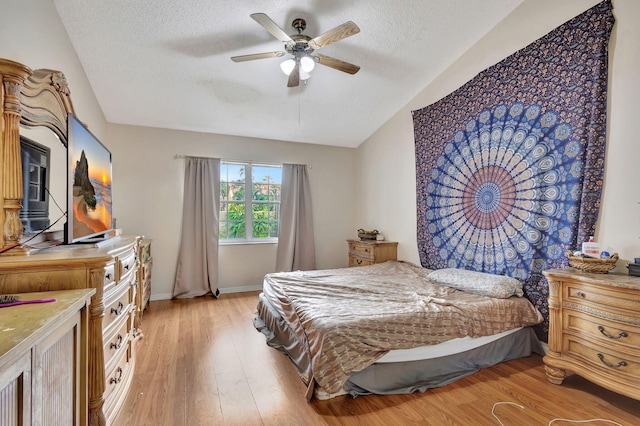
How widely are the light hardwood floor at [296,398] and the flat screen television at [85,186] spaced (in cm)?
111

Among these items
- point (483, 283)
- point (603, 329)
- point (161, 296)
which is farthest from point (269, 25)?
point (161, 296)

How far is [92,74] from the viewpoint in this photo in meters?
2.91

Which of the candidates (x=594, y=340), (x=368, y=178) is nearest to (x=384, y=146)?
(x=368, y=178)

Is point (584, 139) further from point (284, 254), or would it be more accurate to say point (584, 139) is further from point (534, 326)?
point (284, 254)

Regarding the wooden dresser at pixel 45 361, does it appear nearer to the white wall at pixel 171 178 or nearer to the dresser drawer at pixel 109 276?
the dresser drawer at pixel 109 276

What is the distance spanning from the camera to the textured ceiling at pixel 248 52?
237 cm

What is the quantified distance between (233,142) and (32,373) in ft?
12.9

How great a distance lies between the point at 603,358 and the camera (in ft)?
5.85

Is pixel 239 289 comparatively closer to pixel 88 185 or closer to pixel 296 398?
pixel 296 398

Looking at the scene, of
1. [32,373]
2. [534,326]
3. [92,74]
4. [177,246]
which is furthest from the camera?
[177,246]

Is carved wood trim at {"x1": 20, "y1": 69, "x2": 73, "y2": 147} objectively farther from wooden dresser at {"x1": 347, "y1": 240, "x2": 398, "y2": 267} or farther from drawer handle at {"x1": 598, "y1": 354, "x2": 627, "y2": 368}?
drawer handle at {"x1": 598, "y1": 354, "x2": 627, "y2": 368}

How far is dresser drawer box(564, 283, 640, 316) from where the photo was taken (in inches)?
66.0

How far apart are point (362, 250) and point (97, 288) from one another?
11.4 ft

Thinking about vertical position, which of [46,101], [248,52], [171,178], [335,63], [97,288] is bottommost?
[97,288]
